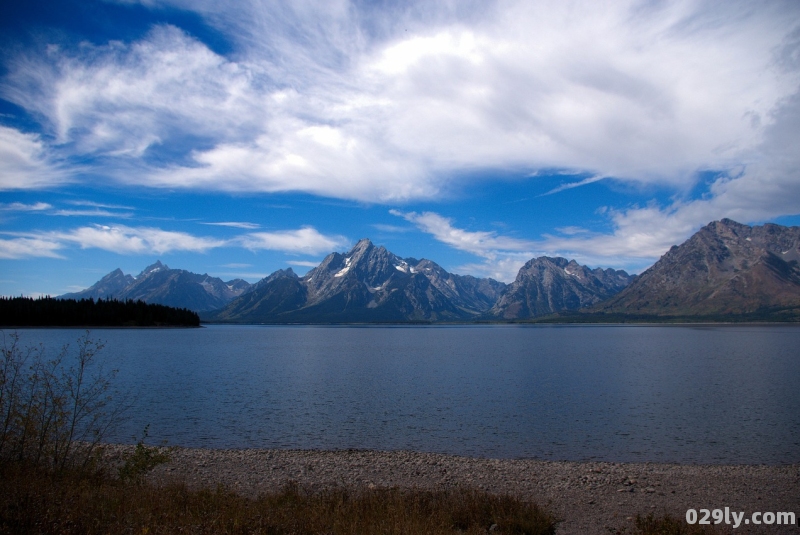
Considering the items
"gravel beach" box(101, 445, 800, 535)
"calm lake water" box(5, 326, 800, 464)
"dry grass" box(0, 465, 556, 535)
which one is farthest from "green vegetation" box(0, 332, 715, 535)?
"calm lake water" box(5, 326, 800, 464)

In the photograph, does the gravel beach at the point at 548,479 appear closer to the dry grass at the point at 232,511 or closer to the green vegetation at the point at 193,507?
the green vegetation at the point at 193,507

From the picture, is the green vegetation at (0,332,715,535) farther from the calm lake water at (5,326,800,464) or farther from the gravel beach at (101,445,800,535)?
the calm lake water at (5,326,800,464)

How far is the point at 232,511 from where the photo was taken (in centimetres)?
1712

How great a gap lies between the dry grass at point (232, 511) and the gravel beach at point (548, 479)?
348 centimetres

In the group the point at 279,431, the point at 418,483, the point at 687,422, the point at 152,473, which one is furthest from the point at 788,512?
the point at 279,431

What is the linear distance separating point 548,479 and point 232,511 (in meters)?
19.6

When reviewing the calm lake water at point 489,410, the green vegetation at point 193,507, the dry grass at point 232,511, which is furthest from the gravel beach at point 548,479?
the calm lake water at point 489,410

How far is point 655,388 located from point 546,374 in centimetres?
2163

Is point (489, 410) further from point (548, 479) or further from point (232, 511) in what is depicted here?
point (232, 511)

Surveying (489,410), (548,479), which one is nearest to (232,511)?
(548,479)

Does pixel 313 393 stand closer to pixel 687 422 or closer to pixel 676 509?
pixel 687 422

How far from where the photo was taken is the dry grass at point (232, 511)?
1507 centimetres

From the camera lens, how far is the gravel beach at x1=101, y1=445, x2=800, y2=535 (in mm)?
23547

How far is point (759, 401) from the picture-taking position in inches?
2301
